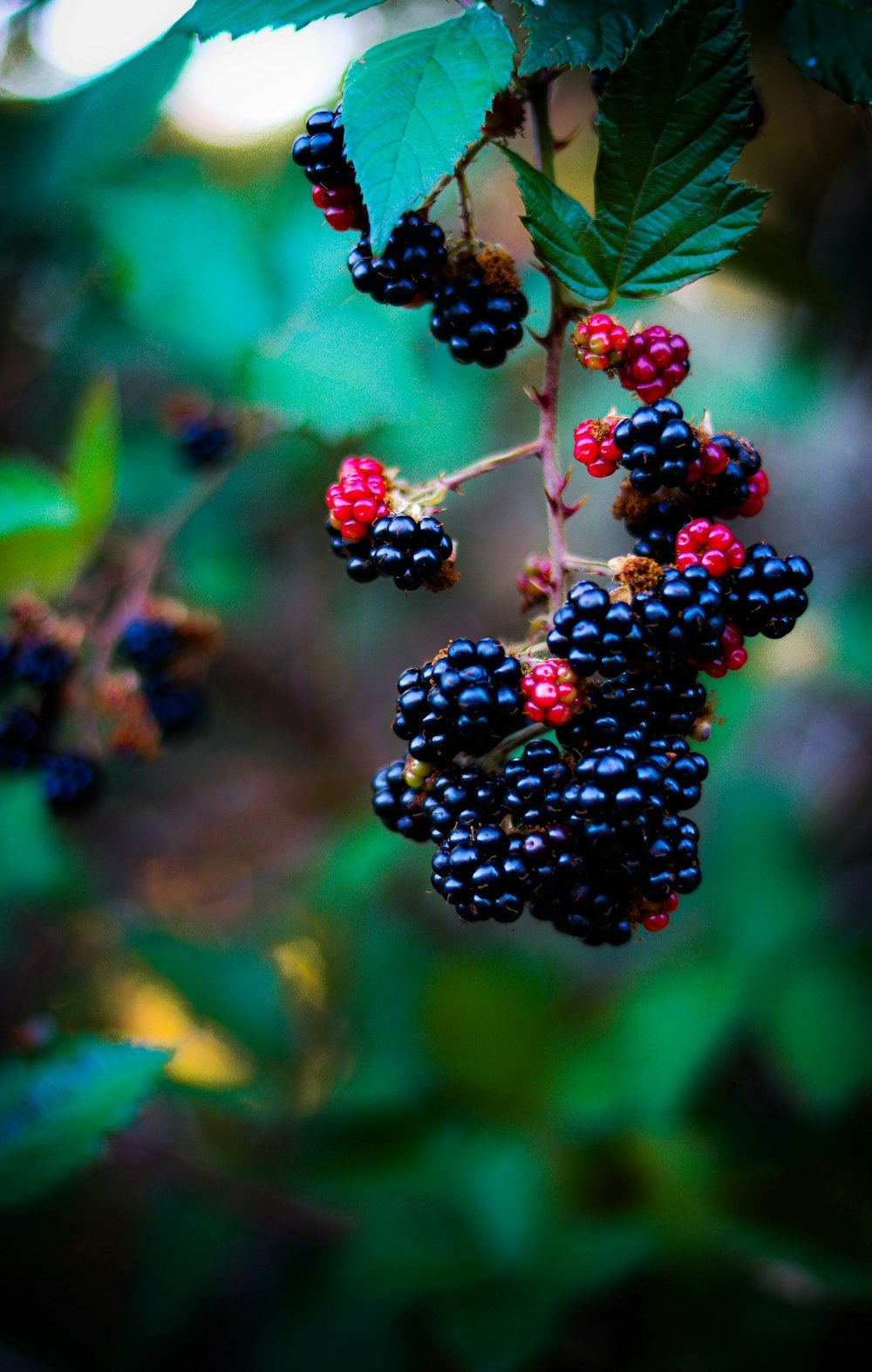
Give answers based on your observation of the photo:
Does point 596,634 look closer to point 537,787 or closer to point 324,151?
point 537,787

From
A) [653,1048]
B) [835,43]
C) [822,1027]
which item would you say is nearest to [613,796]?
[835,43]

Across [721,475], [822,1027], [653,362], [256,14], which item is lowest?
[822,1027]

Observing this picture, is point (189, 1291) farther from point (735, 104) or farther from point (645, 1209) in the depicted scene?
point (735, 104)

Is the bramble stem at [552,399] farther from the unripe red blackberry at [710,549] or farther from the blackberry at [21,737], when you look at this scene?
the blackberry at [21,737]

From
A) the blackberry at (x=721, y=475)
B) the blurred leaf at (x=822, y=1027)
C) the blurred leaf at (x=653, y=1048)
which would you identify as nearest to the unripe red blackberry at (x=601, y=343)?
the blackberry at (x=721, y=475)

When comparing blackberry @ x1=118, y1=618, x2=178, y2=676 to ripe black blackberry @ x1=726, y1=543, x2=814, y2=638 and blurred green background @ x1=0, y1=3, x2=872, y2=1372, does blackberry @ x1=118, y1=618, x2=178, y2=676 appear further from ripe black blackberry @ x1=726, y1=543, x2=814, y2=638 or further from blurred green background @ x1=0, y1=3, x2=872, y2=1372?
ripe black blackberry @ x1=726, y1=543, x2=814, y2=638

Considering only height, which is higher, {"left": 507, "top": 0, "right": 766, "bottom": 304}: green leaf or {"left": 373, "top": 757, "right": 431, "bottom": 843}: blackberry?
{"left": 507, "top": 0, "right": 766, "bottom": 304}: green leaf

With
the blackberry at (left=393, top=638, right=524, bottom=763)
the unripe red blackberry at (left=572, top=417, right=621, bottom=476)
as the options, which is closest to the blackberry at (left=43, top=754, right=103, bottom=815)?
the blackberry at (left=393, top=638, right=524, bottom=763)
